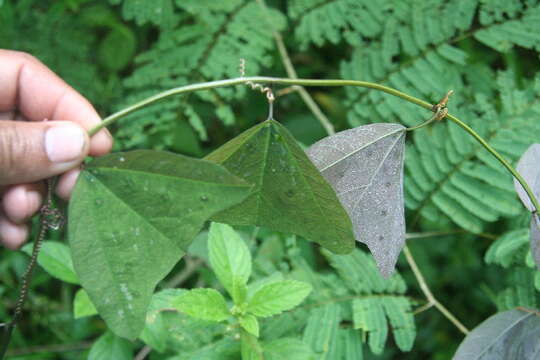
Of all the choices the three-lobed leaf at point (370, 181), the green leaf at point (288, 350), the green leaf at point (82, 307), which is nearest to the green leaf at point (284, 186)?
the three-lobed leaf at point (370, 181)

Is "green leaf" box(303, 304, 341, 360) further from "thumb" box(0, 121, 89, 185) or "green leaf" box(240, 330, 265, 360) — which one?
"thumb" box(0, 121, 89, 185)

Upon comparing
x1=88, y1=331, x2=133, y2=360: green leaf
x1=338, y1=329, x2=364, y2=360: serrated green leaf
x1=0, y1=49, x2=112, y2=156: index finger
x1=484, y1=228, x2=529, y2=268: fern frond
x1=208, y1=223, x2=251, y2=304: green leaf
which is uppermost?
x1=0, y1=49, x2=112, y2=156: index finger

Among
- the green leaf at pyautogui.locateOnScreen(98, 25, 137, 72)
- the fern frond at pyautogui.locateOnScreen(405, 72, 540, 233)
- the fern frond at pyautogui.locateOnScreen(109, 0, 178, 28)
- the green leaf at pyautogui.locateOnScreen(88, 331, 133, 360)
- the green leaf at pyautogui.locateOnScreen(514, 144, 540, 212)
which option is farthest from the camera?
the green leaf at pyautogui.locateOnScreen(98, 25, 137, 72)

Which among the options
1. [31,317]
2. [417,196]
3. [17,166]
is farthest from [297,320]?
[31,317]

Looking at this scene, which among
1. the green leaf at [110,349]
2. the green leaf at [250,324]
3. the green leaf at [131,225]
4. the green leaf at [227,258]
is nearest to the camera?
the green leaf at [131,225]

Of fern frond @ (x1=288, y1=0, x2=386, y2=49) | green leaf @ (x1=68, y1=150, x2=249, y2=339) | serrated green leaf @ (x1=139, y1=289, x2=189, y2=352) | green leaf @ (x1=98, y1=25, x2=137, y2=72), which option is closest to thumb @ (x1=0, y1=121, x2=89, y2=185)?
green leaf @ (x1=68, y1=150, x2=249, y2=339)

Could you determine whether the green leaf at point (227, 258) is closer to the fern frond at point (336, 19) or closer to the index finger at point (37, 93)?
the index finger at point (37, 93)
